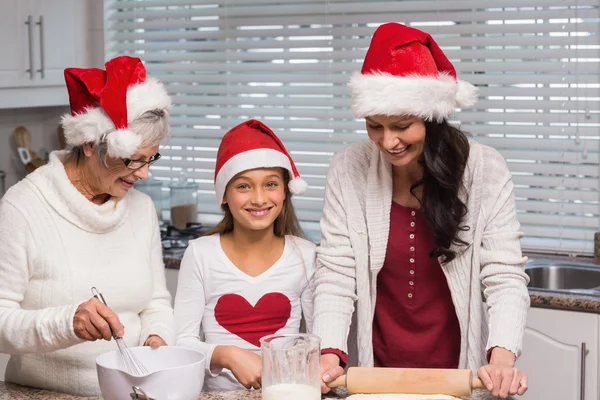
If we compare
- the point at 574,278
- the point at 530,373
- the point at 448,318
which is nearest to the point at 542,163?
the point at 574,278

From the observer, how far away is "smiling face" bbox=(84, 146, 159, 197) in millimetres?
1731

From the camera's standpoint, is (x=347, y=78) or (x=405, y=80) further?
(x=347, y=78)

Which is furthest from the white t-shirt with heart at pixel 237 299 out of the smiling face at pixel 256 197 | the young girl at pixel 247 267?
the smiling face at pixel 256 197

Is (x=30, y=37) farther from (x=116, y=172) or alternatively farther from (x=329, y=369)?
(x=329, y=369)

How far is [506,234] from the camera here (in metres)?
1.81

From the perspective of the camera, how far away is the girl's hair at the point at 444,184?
1819 millimetres

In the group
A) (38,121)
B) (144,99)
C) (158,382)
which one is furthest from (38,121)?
(158,382)

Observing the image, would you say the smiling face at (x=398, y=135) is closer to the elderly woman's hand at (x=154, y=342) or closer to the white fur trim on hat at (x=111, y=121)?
the white fur trim on hat at (x=111, y=121)

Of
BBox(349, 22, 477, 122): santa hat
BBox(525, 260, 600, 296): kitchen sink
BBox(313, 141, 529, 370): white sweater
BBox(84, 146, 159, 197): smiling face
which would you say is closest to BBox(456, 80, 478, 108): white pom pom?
BBox(349, 22, 477, 122): santa hat

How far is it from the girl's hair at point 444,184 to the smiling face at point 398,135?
0.07m

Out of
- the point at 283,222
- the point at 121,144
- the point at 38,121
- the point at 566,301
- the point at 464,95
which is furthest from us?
the point at 38,121

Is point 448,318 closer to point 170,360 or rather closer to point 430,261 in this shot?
point 430,261

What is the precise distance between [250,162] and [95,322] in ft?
2.03

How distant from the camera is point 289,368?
1377 millimetres
